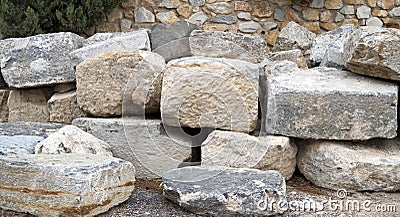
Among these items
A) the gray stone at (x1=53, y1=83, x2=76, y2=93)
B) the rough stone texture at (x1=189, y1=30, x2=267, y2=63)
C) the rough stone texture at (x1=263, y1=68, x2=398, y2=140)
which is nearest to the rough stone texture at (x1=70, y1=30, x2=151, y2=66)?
the gray stone at (x1=53, y1=83, x2=76, y2=93)

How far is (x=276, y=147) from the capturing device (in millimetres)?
3234

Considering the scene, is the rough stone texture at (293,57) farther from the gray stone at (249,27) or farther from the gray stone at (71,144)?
the gray stone at (249,27)

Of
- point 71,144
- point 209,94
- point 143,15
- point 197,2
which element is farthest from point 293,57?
point 143,15

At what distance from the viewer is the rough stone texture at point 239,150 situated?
322 centimetres

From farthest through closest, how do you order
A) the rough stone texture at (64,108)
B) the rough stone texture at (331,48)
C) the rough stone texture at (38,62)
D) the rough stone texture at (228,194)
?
the rough stone texture at (38,62) < the rough stone texture at (64,108) < the rough stone texture at (331,48) < the rough stone texture at (228,194)

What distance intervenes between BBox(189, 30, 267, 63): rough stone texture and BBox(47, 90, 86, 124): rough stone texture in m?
0.98

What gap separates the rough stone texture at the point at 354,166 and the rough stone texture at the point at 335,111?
0.09m

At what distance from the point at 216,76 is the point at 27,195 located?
133cm

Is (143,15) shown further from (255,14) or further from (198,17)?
(255,14)

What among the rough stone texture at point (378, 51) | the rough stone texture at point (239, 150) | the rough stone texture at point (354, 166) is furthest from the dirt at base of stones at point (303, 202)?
the rough stone texture at point (378, 51)

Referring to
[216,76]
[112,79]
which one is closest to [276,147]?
[216,76]

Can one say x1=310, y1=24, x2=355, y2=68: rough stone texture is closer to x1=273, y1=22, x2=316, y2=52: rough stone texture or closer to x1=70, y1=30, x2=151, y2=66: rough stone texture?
x1=273, y1=22, x2=316, y2=52: rough stone texture

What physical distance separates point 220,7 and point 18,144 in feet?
12.5

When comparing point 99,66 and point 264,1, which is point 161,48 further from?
point 264,1
